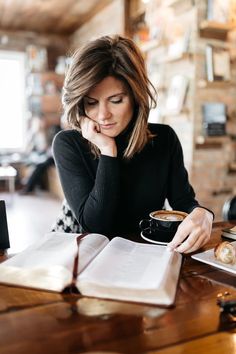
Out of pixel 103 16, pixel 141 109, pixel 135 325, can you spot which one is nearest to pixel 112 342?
pixel 135 325

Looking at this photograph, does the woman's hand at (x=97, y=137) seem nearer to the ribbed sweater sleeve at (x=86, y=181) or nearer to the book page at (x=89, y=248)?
the ribbed sweater sleeve at (x=86, y=181)

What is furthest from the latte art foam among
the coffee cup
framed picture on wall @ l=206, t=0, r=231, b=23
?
framed picture on wall @ l=206, t=0, r=231, b=23

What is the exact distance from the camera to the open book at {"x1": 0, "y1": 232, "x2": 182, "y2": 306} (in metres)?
0.69

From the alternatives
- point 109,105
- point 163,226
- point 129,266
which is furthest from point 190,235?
point 109,105

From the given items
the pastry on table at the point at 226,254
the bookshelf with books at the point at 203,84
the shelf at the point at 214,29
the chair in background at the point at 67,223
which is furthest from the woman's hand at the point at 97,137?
the shelf at the point at 214,29

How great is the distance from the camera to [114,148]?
1.25 meters

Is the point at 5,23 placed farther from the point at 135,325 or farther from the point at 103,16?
the point at 135,325

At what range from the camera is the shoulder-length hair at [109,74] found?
1.19m

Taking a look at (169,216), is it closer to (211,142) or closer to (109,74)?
(109,74)

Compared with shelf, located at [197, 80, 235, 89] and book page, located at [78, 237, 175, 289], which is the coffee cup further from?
shelf, located at [197, 80, 235, 89]

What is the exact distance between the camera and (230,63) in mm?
3299

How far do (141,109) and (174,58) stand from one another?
2223 millimetres

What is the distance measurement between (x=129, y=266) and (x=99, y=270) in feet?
0.24

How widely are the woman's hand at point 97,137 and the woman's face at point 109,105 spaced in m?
0.02
